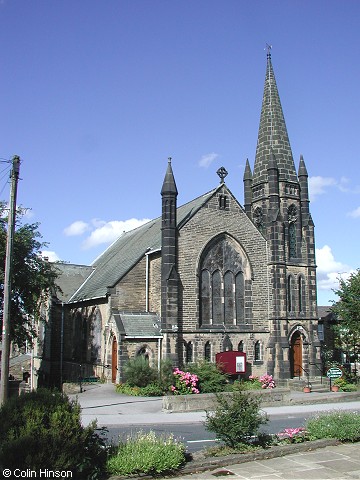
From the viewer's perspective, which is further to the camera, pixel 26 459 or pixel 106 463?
pixel 106 463

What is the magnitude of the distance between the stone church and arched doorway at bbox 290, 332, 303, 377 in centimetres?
7

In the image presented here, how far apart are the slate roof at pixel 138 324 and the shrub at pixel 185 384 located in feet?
15.2

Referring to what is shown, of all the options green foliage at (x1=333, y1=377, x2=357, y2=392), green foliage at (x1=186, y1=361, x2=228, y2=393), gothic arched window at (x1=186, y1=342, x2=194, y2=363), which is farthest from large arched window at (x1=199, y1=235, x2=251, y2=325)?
green foliage at (x1=333, y1=377, x2=357, y2=392)

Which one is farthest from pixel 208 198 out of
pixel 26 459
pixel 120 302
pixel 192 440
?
pixel 26 459

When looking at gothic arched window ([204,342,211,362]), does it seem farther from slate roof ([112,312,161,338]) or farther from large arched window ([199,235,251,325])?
slate roof ([112,312,161,338])

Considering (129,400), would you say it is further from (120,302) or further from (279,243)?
(279,243)

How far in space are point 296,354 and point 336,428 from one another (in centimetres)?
2282

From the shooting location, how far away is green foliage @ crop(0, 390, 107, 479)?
8305 millimetres

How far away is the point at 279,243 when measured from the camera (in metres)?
35.0

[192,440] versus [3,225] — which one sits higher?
[3,225]

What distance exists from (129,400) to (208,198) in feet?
46.7

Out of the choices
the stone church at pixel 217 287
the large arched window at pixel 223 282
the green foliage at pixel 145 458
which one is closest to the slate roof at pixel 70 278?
the stone church at pixel 217 287

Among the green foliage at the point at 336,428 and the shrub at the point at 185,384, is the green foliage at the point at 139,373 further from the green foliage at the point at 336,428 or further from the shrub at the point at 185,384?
the green foliage at the point at 336,428

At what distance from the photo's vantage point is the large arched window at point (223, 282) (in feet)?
106
